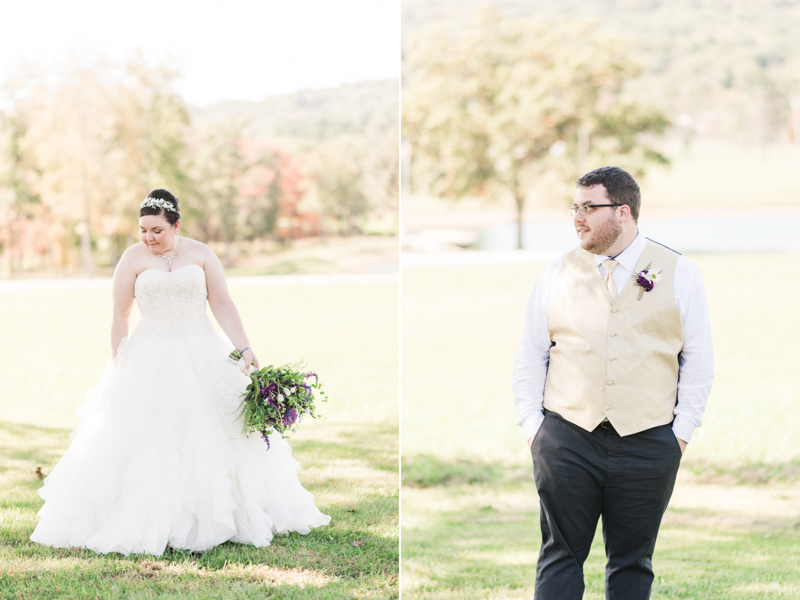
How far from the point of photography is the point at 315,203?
1282 inches

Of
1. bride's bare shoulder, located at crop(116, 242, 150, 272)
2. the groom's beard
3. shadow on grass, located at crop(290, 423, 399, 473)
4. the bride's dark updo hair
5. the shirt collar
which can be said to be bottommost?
shadow on grass, located at crop(290, 423, 399, 473)

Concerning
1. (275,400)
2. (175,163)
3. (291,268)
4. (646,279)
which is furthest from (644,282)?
(175,163)

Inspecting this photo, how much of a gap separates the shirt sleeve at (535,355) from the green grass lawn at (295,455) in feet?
5.16

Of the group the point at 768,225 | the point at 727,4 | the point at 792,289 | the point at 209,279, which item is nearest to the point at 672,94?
the point at 727,4

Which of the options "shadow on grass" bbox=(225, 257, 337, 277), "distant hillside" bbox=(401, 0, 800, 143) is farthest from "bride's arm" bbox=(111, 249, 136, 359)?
"distant hillside" bbox=(401, 0, 800, 143)

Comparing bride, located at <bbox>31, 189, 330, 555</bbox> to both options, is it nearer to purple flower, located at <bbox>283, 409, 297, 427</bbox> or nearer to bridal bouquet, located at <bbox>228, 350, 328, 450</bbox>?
bridal bouquet, located at <bbox>228, 350, 328, 450</bbox>

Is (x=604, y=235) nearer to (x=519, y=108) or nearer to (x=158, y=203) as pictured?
(x=158, y=203)

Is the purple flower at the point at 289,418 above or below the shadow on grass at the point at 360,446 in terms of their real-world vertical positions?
above

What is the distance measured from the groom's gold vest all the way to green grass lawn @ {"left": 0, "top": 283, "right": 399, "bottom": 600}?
72.6 inches

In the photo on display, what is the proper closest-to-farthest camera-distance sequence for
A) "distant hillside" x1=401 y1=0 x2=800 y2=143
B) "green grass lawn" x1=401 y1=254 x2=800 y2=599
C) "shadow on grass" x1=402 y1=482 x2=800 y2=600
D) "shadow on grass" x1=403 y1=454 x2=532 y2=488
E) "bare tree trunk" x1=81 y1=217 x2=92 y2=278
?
"shadow on grass" x1=402 y1=482 x2=800 y2=600, "green grass lawn" x1=401 y1=254 x2=800 y2=599, "shadow on grass" x1=403 y1=454 x2=532 y2=488, "bare tree trunk" x1=81 y1=217 x2=92 y2=278, "distant hillside" x1=401 y1=0 x2=800 y2=143

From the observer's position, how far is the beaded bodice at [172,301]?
4719mm

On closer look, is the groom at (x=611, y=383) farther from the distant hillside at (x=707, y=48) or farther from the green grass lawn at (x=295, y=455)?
the distant hillside at (x=707, y=48)

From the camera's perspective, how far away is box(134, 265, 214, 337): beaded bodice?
472 centimetres

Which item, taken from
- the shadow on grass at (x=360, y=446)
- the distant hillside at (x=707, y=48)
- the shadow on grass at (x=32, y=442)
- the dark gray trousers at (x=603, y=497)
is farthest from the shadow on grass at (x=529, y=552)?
the distant hillside at (x=707, y=48)
